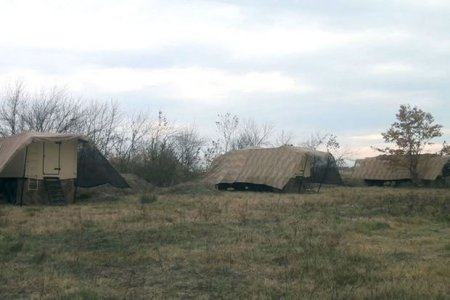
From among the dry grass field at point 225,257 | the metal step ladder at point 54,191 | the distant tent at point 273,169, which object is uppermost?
the distant tent at point 273,169

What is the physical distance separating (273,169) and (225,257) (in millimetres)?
28394

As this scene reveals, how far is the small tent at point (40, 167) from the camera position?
990 inches

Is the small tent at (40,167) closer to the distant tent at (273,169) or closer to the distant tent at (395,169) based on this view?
the distant tent at (273,169)

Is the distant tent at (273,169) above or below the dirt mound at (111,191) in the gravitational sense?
above

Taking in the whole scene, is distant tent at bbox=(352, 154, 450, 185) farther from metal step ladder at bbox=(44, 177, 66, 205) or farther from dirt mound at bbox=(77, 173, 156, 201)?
metal step ladder at bbox=(44, 177, 66, 205)

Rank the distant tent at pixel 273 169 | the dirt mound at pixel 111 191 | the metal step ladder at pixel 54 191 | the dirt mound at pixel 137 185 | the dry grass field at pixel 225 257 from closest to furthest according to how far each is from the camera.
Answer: the dry grass field at pixel 225 257 → the metal step ladder at pixel 54 191 → the dirt mound at pixel 111 191 → the dirt mound at pixel 137 185 → the distant tent at pixel 273 169

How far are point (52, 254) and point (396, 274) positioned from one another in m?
6.11

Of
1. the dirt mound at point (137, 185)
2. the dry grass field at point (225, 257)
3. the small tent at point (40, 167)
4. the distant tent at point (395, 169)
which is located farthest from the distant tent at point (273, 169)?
the dry grass field at point (225, 257)

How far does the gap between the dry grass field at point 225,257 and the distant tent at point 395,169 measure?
30581 mm

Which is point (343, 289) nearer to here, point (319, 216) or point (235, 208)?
point (319, 216)

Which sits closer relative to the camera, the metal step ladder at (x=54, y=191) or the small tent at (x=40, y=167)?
the small tent at (x=40, y=167)

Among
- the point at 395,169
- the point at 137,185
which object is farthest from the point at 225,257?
the point at 395,169

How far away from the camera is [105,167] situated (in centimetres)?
2864

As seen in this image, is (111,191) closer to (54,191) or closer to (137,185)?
(137,185)
